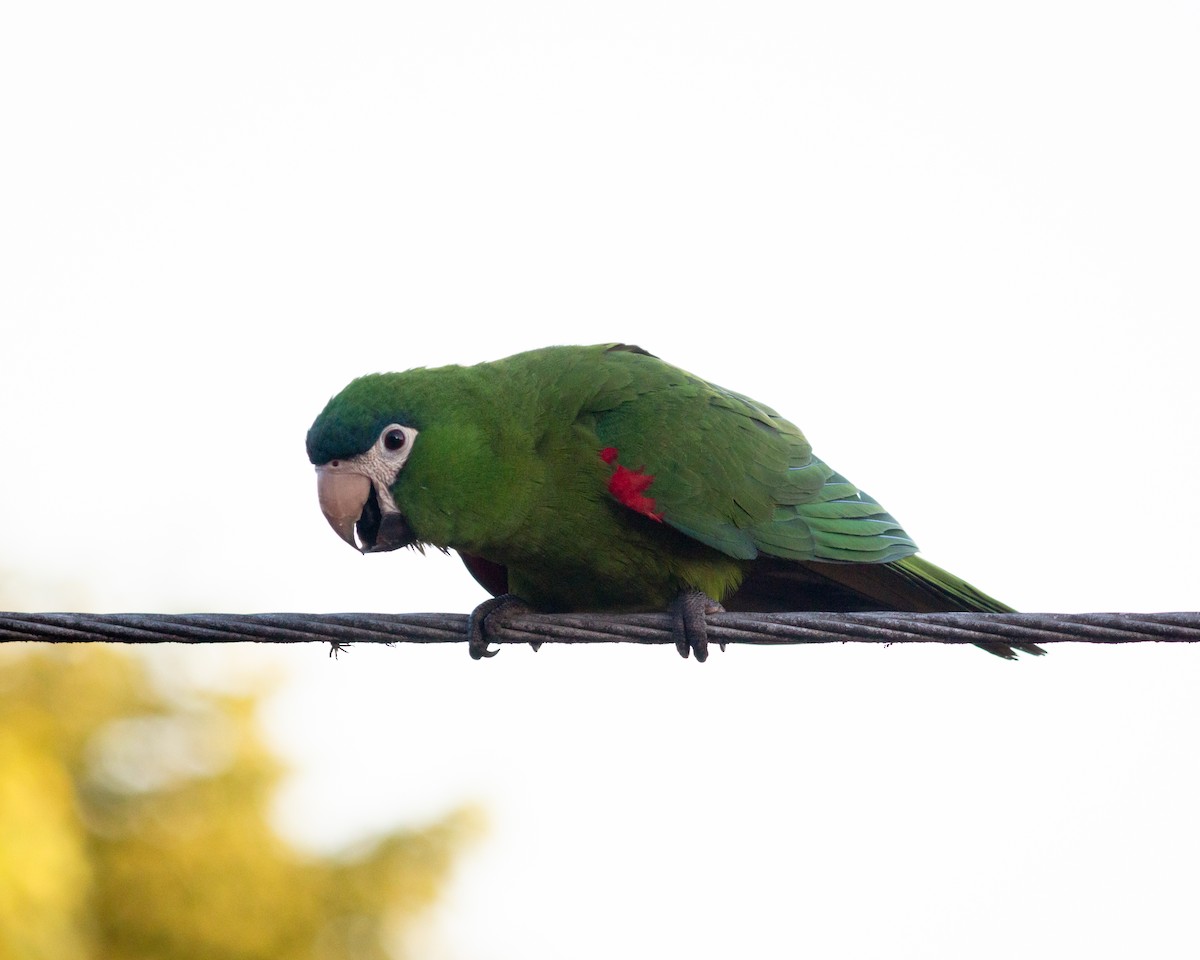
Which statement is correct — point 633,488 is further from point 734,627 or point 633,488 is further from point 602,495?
point 734,627

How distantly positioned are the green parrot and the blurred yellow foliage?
15.3 feet

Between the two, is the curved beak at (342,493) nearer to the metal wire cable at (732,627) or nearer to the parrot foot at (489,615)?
the parrot foot at (489,615)

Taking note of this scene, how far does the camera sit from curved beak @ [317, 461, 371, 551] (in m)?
4.03

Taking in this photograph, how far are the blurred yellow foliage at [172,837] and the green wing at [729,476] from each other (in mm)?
4842

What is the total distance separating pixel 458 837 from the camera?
28.0 ft

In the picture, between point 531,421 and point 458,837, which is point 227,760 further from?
point 531,421

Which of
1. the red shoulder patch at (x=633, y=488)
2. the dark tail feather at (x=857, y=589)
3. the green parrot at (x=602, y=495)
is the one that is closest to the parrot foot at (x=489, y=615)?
the green parrot at (x=602, y=495)

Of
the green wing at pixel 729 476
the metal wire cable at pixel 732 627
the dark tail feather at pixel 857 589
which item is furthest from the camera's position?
the dark tail feather at pixel 857 589

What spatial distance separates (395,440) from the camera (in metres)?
4.06

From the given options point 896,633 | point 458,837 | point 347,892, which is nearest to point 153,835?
point 347,892

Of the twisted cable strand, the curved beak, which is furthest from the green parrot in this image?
the twisted cable strand

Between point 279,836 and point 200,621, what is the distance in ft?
19.7

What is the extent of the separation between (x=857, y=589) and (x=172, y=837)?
575 cm

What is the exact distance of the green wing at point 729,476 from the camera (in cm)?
430
